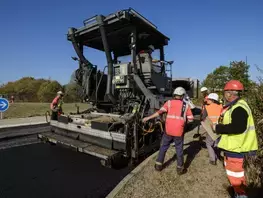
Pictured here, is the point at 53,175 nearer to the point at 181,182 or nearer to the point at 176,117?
the point at 181,182

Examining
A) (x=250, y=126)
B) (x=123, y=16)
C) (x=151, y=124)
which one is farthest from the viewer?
(x=123, y=16)

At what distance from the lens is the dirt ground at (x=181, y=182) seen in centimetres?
288

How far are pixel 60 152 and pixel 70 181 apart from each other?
1779 millimetres

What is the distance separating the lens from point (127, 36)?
6.46 metres

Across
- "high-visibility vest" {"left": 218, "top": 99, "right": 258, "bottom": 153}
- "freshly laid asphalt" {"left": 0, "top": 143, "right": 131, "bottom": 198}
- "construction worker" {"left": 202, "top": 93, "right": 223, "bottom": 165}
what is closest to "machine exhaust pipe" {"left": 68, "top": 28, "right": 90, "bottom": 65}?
"freshly laid asphalt" {"left": 0, "top": 143, "right": 131, "bottom": 198}

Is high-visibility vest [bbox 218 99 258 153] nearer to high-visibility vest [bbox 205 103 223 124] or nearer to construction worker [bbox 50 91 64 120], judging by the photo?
high-visibility vest [bbox 205 103 223 124]

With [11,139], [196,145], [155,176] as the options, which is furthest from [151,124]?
[11,139]

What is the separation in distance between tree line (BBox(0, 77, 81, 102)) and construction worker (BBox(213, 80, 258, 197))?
17166 millimetres

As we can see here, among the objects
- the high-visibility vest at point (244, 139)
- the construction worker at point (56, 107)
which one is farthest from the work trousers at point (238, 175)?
the construction worker at point (56, 107)

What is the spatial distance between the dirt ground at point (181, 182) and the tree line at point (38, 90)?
52.3 ft

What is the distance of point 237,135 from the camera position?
235 centimetres

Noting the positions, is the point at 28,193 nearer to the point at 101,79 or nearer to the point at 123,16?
the point at 101,79

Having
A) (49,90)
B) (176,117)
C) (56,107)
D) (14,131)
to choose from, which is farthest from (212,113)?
(49,90)

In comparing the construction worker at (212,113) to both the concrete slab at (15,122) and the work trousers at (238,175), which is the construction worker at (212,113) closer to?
the work trousers at (238,175)
